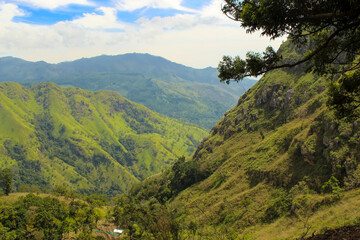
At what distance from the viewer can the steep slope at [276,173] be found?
54.4m

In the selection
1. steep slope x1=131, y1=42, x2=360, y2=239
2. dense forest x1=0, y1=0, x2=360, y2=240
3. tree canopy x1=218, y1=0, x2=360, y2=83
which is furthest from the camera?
steep slope x1=131, y1=42, x2=360, y2=239

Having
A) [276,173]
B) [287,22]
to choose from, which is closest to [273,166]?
[276,173]

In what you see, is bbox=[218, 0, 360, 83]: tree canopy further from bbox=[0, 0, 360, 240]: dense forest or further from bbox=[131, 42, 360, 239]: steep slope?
bbox=[131, 42, 360, 239]: steep slope

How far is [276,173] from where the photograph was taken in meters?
77.9

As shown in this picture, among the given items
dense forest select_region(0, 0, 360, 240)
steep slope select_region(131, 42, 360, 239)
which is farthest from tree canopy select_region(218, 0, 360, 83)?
steep slope select_region(131, 42, 360, 239)

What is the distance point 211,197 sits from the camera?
311 feet

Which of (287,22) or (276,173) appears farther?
(276,173)

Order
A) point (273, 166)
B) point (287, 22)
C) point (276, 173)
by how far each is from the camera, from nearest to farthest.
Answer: point (287, 22), point (276, 173), point (273, 166)

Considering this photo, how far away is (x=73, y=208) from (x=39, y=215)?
25.4m

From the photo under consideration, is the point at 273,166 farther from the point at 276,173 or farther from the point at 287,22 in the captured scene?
the point at 287,22

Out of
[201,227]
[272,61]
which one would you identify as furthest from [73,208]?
[272,61]

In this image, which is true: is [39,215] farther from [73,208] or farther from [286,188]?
[286,188]

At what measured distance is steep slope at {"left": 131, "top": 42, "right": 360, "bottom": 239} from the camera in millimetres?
54406

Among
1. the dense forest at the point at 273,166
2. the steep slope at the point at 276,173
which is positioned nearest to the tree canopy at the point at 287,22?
the dense forest at the point at 273,166
